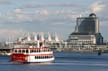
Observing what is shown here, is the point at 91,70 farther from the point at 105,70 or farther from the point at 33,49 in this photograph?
the point at 33,49

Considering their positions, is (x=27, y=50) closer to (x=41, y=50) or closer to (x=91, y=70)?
(x=41, y=50)

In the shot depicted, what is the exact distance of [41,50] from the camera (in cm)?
19938

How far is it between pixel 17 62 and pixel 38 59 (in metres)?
8.38

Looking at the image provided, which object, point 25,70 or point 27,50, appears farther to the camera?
point 27,50

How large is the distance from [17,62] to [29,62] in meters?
4.85

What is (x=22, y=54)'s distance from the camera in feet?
632

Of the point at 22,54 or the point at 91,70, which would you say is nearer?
the point at 91,70

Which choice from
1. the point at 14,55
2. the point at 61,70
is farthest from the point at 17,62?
the point at 61,70

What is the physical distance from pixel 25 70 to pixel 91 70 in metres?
22.6

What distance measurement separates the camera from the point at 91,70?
163 meters

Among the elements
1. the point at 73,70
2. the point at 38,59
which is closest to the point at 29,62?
the point at 38,59

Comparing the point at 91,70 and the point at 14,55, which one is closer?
the point at 91,70

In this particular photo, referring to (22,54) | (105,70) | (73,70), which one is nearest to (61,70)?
(73,70)

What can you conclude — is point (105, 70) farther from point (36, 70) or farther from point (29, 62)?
point (29, 62)
